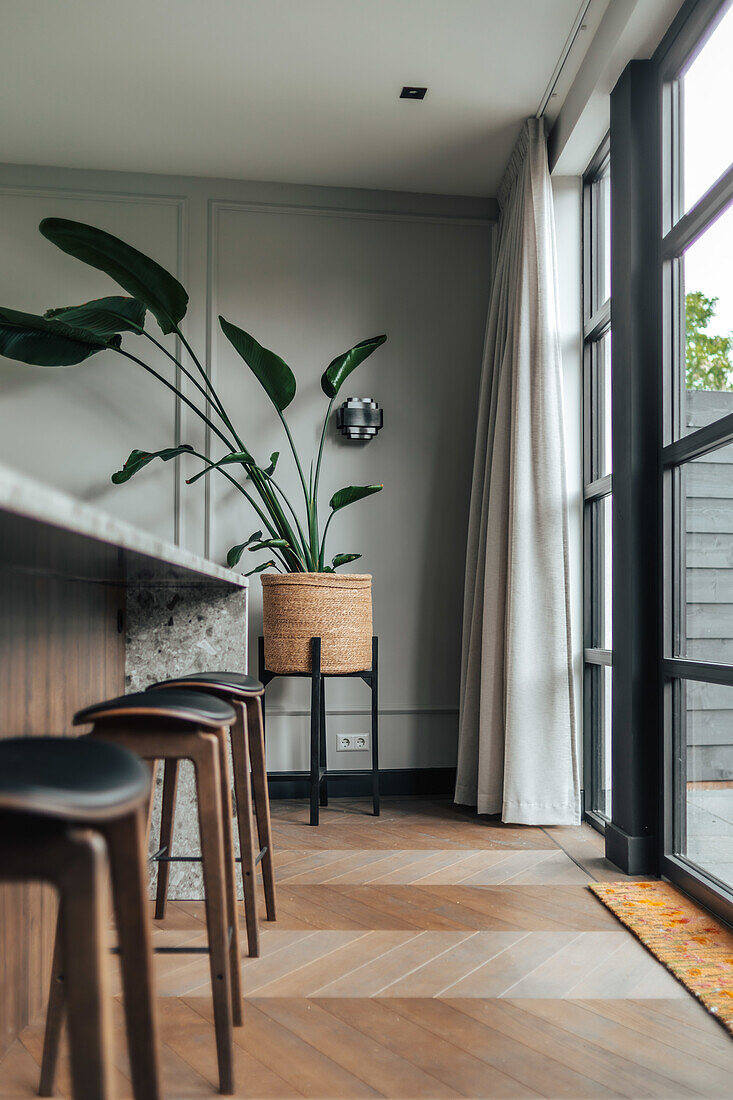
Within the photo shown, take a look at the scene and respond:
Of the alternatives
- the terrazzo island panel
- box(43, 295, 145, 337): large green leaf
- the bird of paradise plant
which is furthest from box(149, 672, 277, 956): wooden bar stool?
box(43, 295, 145, 337): large green leaf

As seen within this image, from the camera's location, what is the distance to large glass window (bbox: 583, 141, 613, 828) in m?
3.05

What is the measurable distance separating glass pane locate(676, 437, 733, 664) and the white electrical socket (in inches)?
65.7

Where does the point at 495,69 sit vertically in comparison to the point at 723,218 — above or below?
above

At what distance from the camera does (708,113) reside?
223 centimetres

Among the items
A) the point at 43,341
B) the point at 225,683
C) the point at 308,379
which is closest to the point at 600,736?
the point at 225,683

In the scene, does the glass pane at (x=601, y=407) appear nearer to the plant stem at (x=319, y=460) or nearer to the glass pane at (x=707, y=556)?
the glass pane at (x=707, y=556)

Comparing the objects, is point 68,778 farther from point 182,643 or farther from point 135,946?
point 182,643

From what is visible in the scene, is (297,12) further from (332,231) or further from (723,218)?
(723,218)

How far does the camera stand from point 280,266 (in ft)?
12.4

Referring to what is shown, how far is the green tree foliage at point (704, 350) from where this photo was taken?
6.91 feet

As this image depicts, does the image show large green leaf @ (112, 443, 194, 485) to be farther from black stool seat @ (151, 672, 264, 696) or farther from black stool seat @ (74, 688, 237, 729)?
black stool seat @ (74, 688, 237, 729)

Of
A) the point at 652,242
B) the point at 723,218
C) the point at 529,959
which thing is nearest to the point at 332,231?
the point at 652,242

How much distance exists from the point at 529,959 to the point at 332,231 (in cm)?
310

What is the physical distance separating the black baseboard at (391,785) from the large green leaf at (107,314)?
197 centimetres
